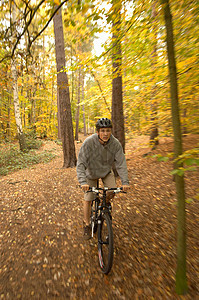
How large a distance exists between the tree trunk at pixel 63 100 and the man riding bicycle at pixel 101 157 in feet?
14.8

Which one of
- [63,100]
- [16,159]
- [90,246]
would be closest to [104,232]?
[90,246]

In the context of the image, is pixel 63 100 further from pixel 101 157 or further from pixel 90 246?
pixel 90 246

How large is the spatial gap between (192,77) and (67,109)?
19.2ft

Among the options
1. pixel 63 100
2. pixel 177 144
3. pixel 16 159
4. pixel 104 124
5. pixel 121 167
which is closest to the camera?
pixel 177 144

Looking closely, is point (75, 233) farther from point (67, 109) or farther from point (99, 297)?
point (67, 109)

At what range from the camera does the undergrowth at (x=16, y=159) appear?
834 centimetres

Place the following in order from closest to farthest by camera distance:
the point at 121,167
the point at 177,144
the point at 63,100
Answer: the point at 177,144
the point at 121,167
the point at 63,100

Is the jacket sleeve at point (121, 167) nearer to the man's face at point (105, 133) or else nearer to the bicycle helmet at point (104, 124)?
the man's face at point (105, 133)

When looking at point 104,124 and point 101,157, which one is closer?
point 104,124

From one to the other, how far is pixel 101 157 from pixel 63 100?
17.1ft

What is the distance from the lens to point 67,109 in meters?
7.04

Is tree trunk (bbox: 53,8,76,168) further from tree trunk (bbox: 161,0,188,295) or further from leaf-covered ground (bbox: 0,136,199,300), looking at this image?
tree trunk (bbox: 161,0,188,295)

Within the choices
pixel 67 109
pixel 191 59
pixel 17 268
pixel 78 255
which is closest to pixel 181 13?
pixel 191 59

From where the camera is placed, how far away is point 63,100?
6.91m
